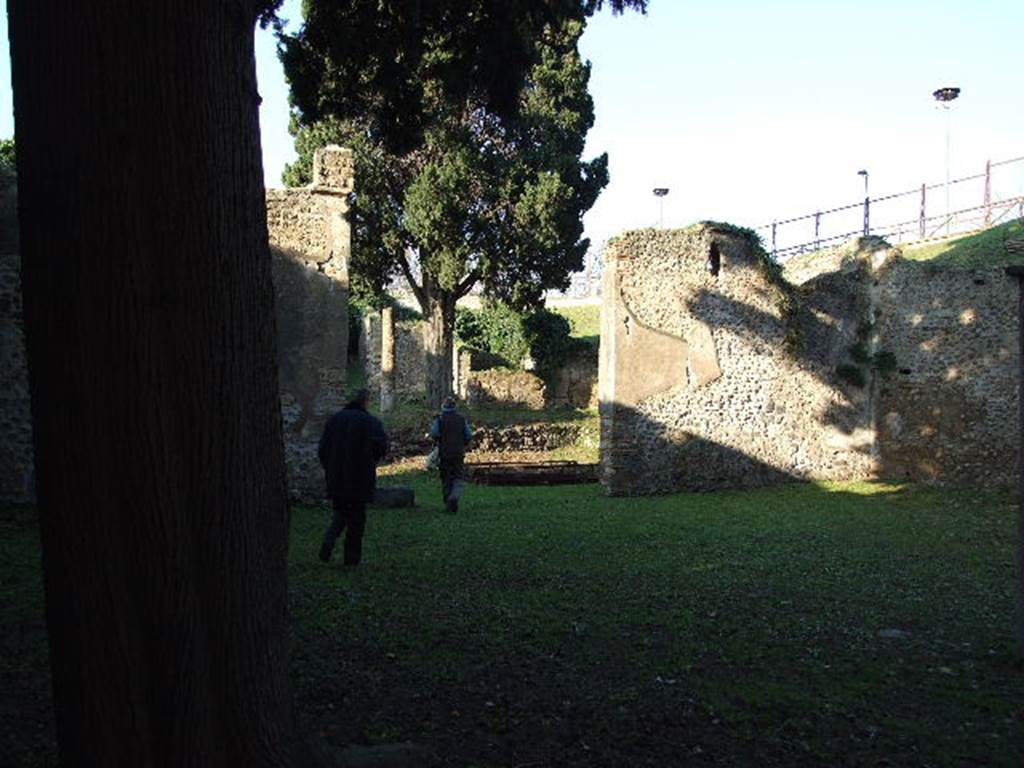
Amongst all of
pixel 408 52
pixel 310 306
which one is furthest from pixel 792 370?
pixel 408 52

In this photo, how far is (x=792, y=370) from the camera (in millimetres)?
16516

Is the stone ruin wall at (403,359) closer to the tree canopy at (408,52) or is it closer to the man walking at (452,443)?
the man walking at (452,443)

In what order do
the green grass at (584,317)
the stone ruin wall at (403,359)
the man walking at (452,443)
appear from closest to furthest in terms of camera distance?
the man walking at (452,443) → the stone ruin wall at (403,359) → the green grass at (584,317)

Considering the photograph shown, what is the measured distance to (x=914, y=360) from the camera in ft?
53.5

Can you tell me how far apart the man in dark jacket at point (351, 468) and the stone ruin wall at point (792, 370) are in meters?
7.53

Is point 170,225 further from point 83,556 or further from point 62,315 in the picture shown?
point 83,556

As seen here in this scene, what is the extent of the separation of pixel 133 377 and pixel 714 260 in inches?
554

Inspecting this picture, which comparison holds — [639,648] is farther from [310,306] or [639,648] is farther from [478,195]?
[478,195]

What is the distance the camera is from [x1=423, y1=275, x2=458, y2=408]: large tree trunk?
21.4 meters

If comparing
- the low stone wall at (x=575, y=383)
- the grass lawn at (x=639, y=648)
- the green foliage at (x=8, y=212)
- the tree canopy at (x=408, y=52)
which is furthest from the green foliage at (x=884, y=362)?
the green foliage at (x=8, y=212)

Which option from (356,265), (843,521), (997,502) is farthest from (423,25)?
(356,265)

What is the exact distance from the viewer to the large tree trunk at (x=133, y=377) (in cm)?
277

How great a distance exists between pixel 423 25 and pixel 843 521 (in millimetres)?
8670

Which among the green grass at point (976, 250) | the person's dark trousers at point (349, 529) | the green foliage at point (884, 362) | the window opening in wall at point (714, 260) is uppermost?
the green grass at point (976, 250)
